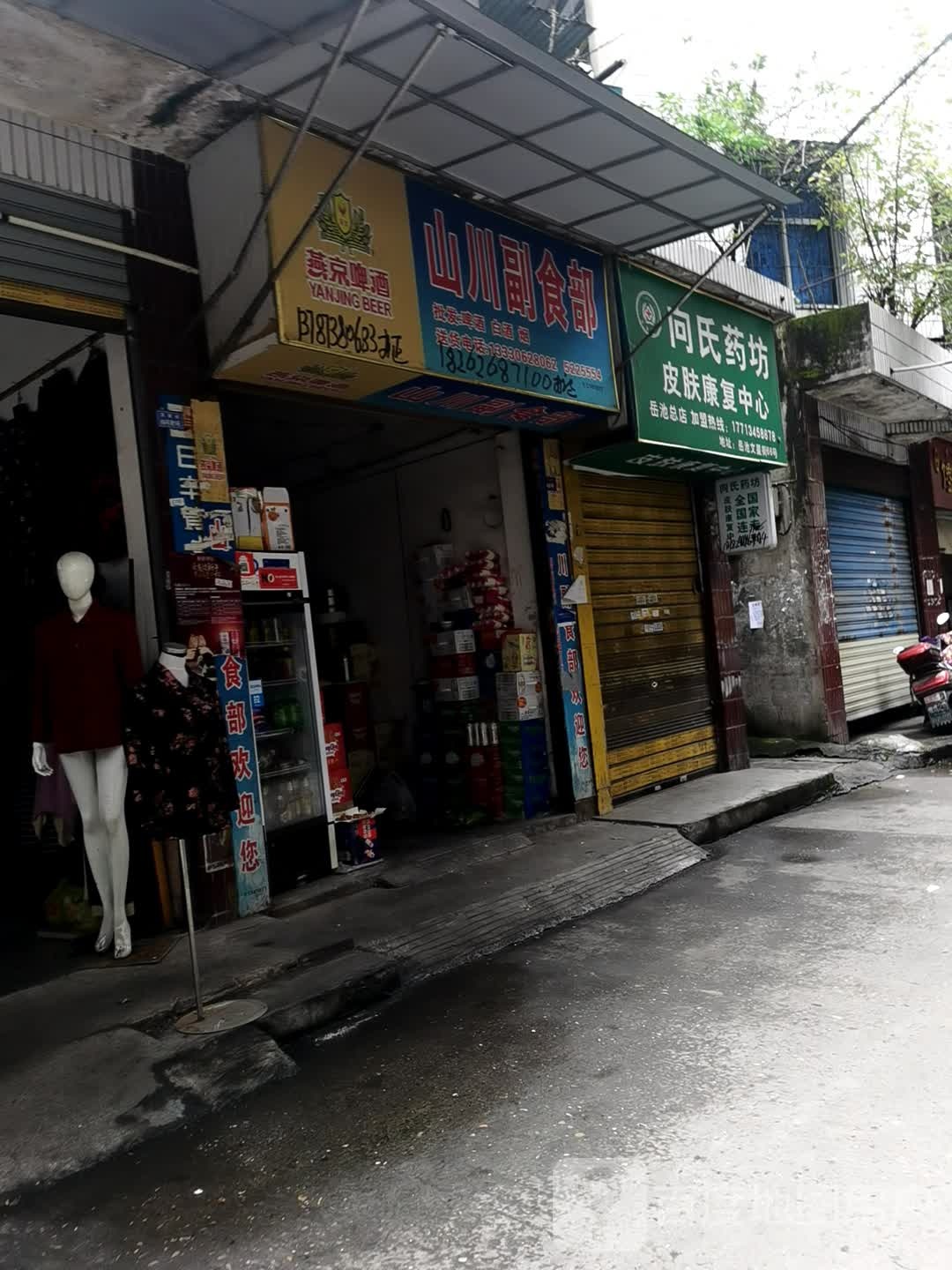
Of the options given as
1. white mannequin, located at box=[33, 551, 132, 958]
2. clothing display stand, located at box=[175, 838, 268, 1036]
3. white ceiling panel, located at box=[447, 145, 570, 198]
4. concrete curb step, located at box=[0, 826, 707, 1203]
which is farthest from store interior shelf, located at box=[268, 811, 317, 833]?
white ceiling panel, located at box=[447, 145, 570, 198]

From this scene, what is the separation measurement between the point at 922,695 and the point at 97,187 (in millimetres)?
10188

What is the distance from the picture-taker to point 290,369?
5.64 metres

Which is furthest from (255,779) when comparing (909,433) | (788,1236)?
(909,433)

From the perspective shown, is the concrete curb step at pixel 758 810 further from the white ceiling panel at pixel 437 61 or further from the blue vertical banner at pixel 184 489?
the white ceiling panel at pixel 437 61

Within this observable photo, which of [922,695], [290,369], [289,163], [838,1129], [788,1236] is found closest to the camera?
[788,1236]

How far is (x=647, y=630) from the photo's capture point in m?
9.23

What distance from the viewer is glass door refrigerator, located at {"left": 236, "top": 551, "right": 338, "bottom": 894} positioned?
20.3ft

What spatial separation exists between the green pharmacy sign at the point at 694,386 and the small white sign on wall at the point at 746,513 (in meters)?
0.28

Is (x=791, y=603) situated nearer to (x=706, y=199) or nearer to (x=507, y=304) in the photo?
(x=706, y=199)

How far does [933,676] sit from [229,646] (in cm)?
900

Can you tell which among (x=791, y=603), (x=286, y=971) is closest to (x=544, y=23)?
(x=791, y=603)

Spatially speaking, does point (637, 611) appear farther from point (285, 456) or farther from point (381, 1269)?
point (381, 1269)

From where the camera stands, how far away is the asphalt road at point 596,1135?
8.47 feet

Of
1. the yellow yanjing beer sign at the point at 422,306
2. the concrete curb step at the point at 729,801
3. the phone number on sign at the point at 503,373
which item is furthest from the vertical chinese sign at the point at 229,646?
the concrete curb step at the point at 729,801
